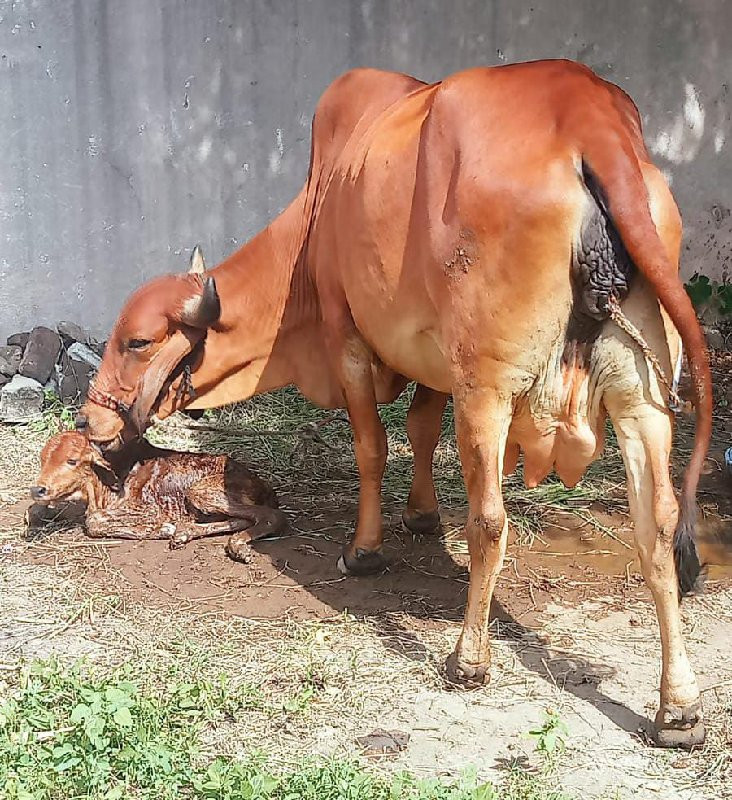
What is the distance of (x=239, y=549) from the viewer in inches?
218

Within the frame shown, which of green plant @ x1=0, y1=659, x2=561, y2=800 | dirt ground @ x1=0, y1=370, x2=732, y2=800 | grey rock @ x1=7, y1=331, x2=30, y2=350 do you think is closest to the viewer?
green plant @ x1=0, y1=659, x2=561, y2=800

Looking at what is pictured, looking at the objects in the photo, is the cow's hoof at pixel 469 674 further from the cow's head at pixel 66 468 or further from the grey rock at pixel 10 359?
the grey rock at pixel 10 359


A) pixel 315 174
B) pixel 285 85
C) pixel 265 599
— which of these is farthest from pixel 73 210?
pixel 265 599

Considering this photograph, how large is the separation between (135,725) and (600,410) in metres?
1.97

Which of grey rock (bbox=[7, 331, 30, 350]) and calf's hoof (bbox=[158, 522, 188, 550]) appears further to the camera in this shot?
grey rock (bbox=[7, 331, 30, 350])

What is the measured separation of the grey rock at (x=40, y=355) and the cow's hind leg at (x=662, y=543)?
16.5ft

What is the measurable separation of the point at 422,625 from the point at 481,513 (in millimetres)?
916

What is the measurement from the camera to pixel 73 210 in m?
8.28

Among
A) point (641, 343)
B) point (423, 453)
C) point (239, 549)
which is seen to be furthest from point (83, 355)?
point (641, 343)

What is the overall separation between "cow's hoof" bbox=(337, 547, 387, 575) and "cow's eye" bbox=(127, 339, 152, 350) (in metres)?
1.39

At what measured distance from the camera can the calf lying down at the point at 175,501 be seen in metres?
5.66

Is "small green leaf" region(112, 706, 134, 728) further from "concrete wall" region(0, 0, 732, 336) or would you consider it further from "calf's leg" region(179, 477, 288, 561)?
"concrete wall" region(0, 0, 732, 336)

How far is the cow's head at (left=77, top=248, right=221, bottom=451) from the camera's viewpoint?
212 inches

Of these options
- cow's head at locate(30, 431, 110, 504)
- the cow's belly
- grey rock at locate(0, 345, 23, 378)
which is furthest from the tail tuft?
grey rock at locate(0, 345, 23, 378)
